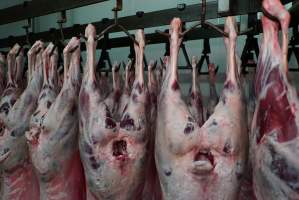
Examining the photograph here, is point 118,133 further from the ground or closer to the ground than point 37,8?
closer to the ground

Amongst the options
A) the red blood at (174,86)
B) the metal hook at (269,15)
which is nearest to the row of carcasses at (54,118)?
the red blood at (174,86)

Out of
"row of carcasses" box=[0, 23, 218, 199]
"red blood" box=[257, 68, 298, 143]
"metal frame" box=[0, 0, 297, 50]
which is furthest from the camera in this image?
"metal frame" box=[0, 0, 297, 50]

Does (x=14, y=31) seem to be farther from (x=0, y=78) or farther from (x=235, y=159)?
(x=235, y=159)

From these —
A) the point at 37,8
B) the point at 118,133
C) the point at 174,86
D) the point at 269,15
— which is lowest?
the point at 118,133

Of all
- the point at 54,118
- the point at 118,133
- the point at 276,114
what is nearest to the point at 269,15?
the point at 276,114

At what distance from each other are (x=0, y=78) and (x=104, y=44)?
0.39 metres

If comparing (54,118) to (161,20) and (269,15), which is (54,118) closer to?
(161,20)

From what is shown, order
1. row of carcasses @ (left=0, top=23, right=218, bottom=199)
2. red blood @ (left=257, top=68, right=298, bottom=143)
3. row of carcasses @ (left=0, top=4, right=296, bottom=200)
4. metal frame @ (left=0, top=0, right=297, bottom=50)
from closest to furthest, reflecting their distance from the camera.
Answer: red blood @ (left=257, top=68, right=298, bottom=143)
row of carcasses @ (left=0, top=4, right=296, bottom=200)
row of carcasses @ (left=0, top=23, right=218, bottom=199)
metal frame @ (left=0, top=0, right=297, bottom=50)

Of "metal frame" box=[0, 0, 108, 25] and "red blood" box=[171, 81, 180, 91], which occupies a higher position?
"metal frame" box=[0, 0, 108, 25]

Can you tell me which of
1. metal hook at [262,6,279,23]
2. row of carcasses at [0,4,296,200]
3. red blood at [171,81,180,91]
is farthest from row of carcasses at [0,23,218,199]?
metal hook at [262,6,279,23]

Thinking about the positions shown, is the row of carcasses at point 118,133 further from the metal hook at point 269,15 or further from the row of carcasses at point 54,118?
the metal hook at point 269,15

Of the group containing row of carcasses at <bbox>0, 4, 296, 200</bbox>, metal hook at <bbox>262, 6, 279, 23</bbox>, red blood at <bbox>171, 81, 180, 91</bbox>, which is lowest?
row of carcasses at <bbox>0, 4, 296, 200</bbox>

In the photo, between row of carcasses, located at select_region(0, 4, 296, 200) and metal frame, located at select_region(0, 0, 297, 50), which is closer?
row of carcasses, located at select_region(0, 4, 296, 200)

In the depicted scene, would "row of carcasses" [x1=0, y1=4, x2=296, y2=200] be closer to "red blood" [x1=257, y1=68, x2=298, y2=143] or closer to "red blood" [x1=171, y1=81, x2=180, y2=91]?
"red blood" [x1=171, y1=81, x2=180, y2=91]
